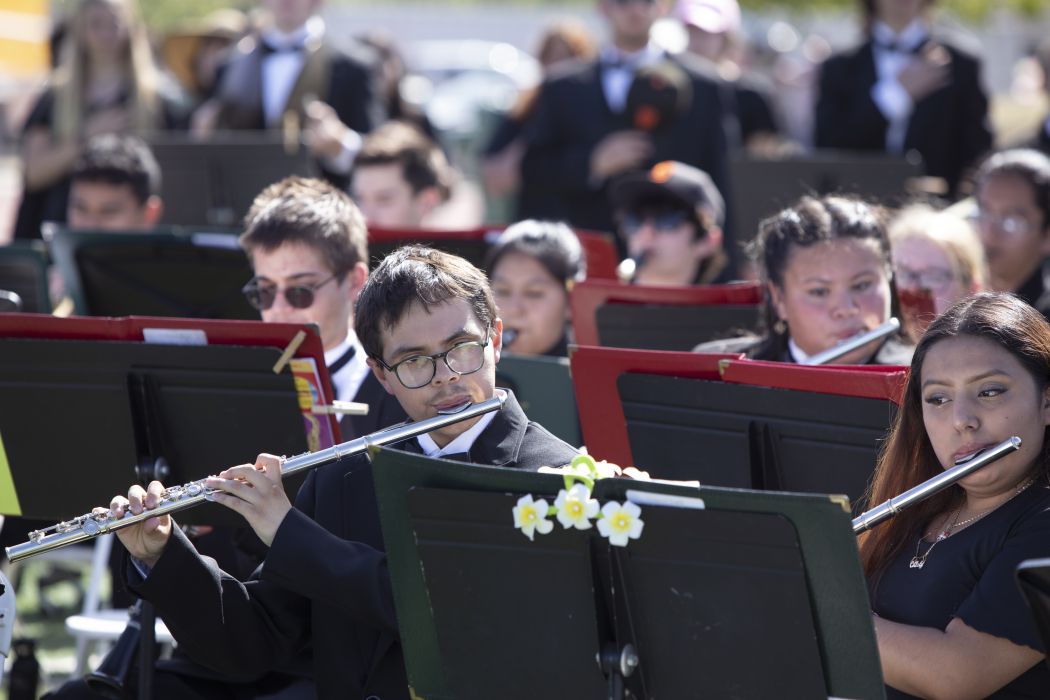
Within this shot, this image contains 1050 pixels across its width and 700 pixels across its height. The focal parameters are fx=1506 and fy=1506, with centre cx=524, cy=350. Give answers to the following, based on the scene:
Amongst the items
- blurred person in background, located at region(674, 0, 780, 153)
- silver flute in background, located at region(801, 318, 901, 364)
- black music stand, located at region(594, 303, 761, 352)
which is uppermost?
blurred person in background, located at region(674, 0, 780, 153)

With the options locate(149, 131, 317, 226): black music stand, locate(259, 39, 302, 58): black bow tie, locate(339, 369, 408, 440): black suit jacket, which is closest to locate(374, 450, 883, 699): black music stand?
locate(339, 369, 408, 440): black suit jacket

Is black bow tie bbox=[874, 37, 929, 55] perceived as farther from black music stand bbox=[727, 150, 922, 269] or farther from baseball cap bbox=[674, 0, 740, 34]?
baseball cap bbox=[674, 0, 740, 34]

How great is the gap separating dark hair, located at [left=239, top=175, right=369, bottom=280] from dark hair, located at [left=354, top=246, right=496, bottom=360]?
965 millimetres

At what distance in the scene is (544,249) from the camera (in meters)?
4.79

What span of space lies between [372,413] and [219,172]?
3.15m

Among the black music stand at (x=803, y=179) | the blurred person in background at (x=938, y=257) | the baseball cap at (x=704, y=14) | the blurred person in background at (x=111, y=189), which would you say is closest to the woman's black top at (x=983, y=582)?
the blurred person in background at (x=938, y=257)

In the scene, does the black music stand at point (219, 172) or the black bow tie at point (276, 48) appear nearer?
the black music stand at point (219, 172)

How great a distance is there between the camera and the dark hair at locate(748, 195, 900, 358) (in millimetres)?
3984

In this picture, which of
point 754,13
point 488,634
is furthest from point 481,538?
point 754,13

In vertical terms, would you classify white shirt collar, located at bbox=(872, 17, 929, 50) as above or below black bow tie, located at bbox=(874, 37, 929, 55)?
above

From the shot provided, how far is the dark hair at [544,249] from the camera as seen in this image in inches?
188

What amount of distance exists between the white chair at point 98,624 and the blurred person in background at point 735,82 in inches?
209

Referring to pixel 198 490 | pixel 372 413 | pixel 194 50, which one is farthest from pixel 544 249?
pixel 194 50

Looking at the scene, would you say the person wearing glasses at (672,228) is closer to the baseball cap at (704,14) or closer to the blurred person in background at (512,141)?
the blurred person in background at (512,141)
